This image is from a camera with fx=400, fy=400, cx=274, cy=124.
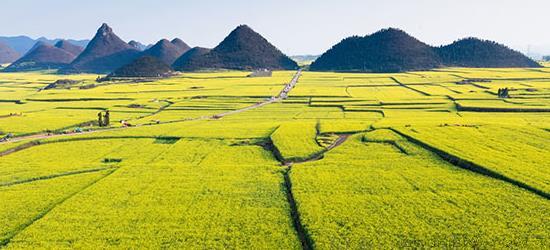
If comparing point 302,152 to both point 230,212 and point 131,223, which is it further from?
point 131,223

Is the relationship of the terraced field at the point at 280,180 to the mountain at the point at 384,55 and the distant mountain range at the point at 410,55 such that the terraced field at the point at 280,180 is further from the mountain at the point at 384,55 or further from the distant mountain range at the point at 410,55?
the distant mountain range at the point at 410,55

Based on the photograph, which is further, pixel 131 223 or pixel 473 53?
pixel 473 53

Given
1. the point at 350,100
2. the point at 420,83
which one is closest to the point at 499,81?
the point at 420,83

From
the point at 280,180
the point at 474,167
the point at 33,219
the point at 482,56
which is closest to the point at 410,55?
the point at 482,56

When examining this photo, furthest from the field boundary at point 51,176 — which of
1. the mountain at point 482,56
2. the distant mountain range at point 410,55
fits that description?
the mountain at point 482,56

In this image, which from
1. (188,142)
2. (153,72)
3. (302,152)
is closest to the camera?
(302,152)
